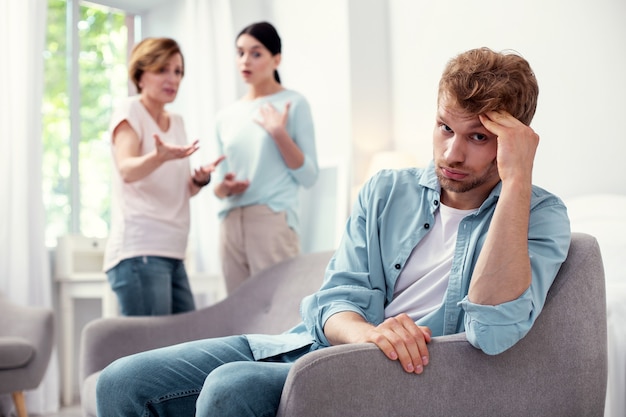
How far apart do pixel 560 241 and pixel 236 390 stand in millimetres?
646

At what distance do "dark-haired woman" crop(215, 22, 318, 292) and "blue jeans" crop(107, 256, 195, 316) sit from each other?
1.00ft

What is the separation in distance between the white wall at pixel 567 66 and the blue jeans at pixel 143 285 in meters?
1.77

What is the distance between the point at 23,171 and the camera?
3828 mm

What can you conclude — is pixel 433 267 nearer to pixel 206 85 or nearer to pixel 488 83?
pixel 488 83

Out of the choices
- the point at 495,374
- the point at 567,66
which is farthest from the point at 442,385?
the point at 567,66

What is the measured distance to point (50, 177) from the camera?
14.1ft

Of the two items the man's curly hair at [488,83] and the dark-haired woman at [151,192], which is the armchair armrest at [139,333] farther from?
the man's curly hair at [488,83]

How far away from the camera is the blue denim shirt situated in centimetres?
140

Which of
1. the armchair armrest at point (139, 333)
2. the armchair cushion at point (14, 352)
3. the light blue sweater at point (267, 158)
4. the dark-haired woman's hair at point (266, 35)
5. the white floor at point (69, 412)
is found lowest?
the white floor at point (69, 412)

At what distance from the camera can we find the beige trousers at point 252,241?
9.04 feet

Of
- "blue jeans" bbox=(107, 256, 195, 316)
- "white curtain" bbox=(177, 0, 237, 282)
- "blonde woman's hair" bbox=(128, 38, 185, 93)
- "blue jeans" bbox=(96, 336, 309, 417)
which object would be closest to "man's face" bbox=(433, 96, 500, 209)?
"blue jeans" bbox=(96, 336, 309, 417)

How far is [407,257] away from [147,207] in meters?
1.25

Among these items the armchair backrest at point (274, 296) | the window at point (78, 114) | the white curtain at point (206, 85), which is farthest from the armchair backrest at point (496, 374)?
the window at point (78, 114)

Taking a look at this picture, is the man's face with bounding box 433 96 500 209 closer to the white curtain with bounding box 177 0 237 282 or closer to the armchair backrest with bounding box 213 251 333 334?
the armchair backrest with bounding box 213 251 333 334
